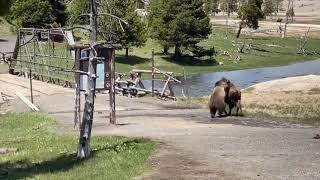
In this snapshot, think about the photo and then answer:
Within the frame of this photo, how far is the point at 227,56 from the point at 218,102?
56529 millimetres

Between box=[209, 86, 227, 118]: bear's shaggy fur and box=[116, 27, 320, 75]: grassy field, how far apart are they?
36.7m

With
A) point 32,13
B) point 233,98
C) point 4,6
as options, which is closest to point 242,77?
point 32,13

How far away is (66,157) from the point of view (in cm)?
1938

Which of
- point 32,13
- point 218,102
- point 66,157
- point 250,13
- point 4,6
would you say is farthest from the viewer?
point 250,13

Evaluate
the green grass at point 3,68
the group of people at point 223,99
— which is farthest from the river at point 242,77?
the group of people at point 223,99

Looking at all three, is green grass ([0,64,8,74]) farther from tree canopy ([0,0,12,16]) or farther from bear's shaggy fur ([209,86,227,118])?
tree canopy ([0,0,12,16])

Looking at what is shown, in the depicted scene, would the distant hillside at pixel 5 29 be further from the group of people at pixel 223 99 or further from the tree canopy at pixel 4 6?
the tree canopy at pixel 4 6

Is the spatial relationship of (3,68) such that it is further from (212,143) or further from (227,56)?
(212,143)

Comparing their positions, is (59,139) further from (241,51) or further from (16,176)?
(241,51)

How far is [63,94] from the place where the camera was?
41.9 m

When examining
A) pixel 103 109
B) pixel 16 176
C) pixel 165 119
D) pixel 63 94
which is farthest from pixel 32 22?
pixel 16 176

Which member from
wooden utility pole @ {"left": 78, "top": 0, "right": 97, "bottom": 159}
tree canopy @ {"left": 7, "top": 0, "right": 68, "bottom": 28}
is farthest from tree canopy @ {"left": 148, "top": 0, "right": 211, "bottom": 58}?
wooden utility pole @ {"left": 78, "top": 0, "right": 97, "bottom": 159}

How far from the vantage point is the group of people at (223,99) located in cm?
2956

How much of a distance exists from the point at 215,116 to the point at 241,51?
61669mm
